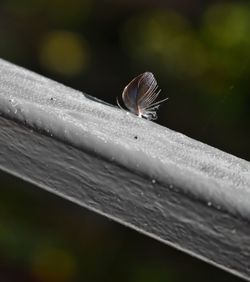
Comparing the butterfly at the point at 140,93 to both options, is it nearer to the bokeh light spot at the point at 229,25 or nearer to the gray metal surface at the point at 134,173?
the gray metal surface at the point at 134,173

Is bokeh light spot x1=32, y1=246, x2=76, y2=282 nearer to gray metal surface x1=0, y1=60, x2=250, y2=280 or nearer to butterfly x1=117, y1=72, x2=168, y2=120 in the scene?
butterfly x1=117, y1=72, x2=168, y2=120

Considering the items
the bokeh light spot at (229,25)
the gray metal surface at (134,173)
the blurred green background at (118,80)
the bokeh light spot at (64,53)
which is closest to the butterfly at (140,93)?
the gray metal surface at (134,173)

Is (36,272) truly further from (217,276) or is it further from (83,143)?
(83,143)

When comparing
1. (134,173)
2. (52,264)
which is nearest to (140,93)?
(134,173)

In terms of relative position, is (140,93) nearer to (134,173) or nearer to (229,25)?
(134,173)

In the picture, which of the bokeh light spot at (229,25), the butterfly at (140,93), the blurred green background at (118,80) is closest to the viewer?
the butterfly at (140,93)

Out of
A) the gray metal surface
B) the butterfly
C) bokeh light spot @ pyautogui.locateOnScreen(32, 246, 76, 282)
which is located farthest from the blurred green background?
the gray metal surface

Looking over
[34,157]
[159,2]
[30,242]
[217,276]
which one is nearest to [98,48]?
[159,2]
